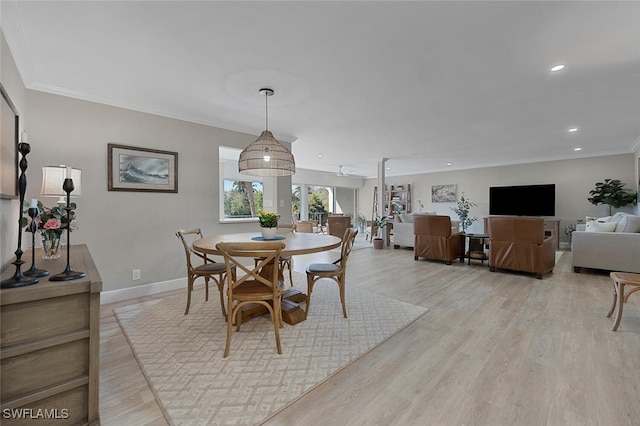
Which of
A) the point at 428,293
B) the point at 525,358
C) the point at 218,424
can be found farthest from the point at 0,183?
the point at 428,293

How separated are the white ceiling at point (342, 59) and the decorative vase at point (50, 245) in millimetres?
1408

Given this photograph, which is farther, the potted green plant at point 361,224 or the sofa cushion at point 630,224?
the potted green plant at point 361,224

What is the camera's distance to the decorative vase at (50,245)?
1.83 metres

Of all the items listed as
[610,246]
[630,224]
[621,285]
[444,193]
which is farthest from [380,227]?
[621,285]

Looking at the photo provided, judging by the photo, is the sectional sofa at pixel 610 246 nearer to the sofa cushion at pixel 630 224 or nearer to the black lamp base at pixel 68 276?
the sofa cushion at pixel 630 224

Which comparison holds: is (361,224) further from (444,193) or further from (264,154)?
(264,154)

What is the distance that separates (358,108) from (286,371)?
3.01 m

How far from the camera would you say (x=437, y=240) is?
5.20 meters

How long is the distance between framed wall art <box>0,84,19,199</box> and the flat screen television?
9.38 metres

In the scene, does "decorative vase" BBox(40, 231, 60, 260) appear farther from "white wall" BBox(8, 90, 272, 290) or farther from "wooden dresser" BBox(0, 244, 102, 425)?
"white wall" BBox(8, 90, 272, 290)

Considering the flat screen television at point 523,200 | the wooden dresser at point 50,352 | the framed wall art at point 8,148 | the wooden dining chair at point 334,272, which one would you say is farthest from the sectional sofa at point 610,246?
the framed wall art at point 8,148

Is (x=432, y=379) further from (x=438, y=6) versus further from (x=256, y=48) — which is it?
(x=256, y=48)

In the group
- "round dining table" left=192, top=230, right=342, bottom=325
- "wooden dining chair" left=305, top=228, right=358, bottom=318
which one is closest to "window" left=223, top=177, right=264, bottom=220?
"round dining table" left=192, top=230, right=342, bottom=325

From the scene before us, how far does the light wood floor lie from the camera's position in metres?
1.44
